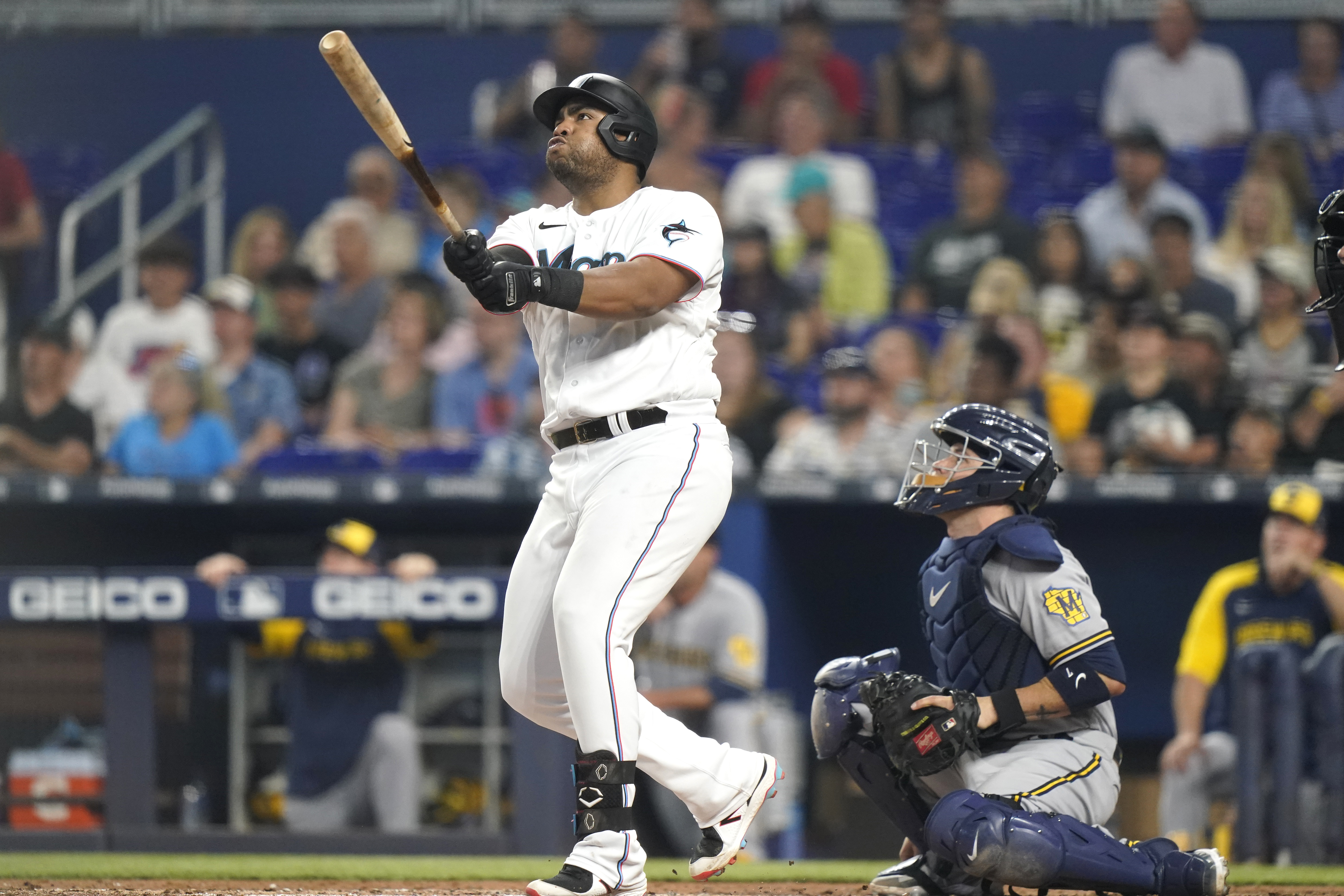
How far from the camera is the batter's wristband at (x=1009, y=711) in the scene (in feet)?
10.6

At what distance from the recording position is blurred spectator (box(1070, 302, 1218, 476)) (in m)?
5.97

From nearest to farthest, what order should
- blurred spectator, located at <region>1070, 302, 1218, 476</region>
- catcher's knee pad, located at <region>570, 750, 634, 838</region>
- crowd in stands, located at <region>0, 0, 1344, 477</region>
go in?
catcher's knee pad, located at <region>570, 750, 634, 838</region>
blurred spectator, located at <region>1070, 302, 1218, 476</region>
crowd in stands, located at <region>0, 0, 1344, 477</region>

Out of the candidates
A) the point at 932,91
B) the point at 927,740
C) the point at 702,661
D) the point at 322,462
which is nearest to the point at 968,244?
the point at 932,91

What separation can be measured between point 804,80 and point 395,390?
2.97 metres

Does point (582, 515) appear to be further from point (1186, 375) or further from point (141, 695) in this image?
point (1186, 375)

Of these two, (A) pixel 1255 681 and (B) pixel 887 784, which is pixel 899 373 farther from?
(B) pixel 887 784

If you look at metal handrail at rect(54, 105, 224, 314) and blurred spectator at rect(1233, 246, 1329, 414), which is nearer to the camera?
blurred spectator at rect(1233, 246, 1329, 414)

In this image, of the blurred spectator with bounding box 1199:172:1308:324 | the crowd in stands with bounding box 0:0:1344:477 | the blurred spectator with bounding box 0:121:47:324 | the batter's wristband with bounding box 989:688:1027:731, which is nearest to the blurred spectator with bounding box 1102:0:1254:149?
the crowd in stands with bounding box 0:0:1344:477

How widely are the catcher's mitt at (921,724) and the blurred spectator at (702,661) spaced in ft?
7.00

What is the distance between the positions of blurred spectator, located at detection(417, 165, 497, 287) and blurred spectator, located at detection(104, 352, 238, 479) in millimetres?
1408

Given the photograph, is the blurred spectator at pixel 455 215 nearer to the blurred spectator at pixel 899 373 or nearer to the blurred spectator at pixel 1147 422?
the blurred spectator at pixel 899 373

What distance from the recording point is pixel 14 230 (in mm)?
8492

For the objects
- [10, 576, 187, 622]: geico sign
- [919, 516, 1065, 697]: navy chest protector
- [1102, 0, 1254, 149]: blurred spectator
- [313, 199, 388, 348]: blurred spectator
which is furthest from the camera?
[1102, 0, 1254, 149]: blurred spectator

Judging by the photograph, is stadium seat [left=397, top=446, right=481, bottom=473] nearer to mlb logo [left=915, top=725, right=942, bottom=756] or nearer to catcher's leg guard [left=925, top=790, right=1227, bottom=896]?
mlb logo [left=915, top=725, right=942, bottom=756]
